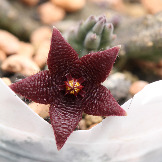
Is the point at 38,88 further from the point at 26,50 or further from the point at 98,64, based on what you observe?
the point at 26,50

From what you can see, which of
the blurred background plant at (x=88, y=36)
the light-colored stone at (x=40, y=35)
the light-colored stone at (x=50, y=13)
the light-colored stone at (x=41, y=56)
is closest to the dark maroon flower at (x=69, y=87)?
the blurred background plant at (x=88, y=36)

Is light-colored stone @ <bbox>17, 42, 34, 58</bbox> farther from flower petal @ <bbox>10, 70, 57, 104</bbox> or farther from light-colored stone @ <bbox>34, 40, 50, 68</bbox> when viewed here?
flower petal @ <bbox>10, 70, 57, 104</bbox>

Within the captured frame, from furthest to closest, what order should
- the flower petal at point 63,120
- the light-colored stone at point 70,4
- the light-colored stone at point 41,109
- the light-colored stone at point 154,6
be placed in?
the light-colored stone at point 154,6 < the light-colored stone at point 70,4 < the light-colored stone at point 41,109 < the flower petal at point 63,120

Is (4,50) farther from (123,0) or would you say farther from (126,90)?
(123,0)

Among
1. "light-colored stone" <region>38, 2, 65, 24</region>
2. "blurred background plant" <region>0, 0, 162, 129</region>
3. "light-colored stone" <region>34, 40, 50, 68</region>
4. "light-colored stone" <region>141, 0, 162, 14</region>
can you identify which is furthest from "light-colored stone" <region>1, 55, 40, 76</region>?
"light-colored stone" <region>141, 0, 162, 14</region>

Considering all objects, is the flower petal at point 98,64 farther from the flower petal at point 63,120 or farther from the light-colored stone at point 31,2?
the light-colored stone at point 31,2
